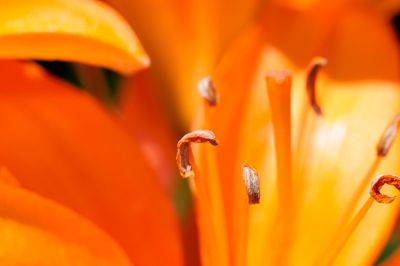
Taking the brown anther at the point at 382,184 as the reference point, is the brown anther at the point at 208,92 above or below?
above

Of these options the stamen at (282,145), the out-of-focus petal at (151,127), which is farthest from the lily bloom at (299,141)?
the out-of-focus petal at (151,127)

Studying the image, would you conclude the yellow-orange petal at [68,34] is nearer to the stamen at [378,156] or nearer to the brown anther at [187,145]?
the brown anther at [187,145]

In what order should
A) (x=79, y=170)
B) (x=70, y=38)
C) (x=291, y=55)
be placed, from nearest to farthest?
(x=70, y=38) → (x=79, y=170) → (x=291, y=55)

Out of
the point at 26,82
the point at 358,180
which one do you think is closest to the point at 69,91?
the point at 26,82

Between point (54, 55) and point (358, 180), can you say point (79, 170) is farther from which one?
point (358, 180)

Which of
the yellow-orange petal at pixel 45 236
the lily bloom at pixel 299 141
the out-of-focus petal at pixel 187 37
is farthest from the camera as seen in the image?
the out-of-focus petal at pixel 187 37

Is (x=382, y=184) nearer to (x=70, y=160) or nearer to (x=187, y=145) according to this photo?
(x=187, y=145)

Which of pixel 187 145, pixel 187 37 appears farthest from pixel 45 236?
pixel 187 37

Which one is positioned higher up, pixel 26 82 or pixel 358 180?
pixel 26 82
